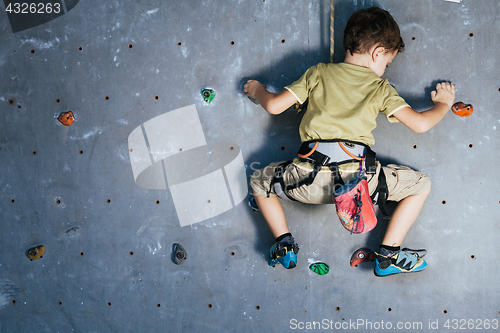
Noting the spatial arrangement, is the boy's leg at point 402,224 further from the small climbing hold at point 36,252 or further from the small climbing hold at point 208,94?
the small climbing hold at point 36,252

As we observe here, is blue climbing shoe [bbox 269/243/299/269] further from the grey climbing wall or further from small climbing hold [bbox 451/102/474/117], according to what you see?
small climbing hold [bbox 451/102/474/117]

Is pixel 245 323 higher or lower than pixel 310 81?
lower

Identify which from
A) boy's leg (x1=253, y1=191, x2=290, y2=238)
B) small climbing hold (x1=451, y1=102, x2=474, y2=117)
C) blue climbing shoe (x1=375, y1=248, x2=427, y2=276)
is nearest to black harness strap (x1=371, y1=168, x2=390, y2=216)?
blue climbing shoe (x1=375, y1=248, x2=427, y2=276)

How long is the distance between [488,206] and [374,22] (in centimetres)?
95

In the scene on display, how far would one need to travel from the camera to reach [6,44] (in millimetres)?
1566

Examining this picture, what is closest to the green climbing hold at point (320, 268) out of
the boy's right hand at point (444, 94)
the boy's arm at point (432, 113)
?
the boy's arm at point (432, 113)

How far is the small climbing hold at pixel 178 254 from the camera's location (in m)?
1.46

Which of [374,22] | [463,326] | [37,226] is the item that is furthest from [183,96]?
[463,326]

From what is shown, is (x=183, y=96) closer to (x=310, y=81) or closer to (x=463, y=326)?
→ (x=310, y=81)

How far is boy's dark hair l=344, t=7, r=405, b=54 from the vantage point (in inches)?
45.3

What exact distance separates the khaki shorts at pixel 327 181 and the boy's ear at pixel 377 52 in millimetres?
407

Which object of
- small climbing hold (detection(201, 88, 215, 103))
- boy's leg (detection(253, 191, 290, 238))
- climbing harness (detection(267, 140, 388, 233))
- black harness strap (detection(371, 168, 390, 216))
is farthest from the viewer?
small climbing hold (detection(201, 88, 215, 103))

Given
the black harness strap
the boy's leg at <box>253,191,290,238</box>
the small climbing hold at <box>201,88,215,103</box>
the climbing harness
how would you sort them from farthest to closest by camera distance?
1. the small climbing hold at <box>201,88,215,103</box>
2. the boy's leg at <box>253,191,290,238</box>
3. the black harness strap
4. the climbing harness

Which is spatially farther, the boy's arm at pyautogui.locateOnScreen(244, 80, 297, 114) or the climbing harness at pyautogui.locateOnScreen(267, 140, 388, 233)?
the boy's arm at pyautogui.locateOnScreen(244, 80, 297, 114)
